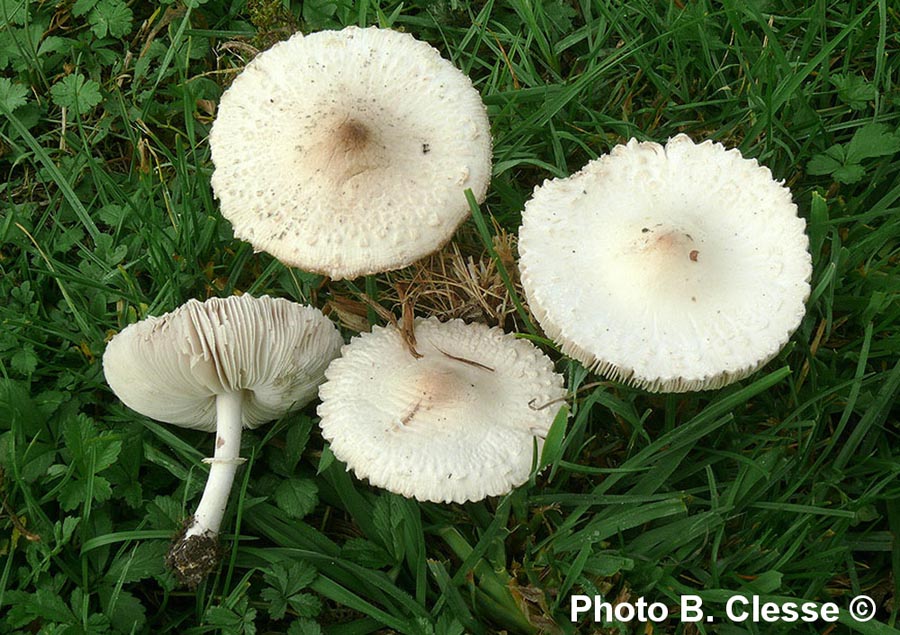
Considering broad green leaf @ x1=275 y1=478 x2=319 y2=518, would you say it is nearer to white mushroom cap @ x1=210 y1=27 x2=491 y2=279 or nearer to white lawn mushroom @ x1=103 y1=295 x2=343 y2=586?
white lawn mushroom @ x1=103 y1=295 x2=343 y2=586

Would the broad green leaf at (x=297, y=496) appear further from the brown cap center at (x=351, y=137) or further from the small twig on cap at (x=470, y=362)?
the brown cap center at (x=351, y=137)

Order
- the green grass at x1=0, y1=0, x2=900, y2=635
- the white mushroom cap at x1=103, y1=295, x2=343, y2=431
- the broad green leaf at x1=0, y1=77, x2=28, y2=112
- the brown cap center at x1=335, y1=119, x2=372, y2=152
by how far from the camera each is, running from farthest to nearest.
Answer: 1. the broad green leaf at x1=0, y1=77, x2=28, y2=112
2. the brown cap center at x1=335, y1=119, x2=372, y2=152
3. the green grass at x1=0, y1=0, x2=900, y2=635
4. the white mushroom cap at x1=103, y1=295, x2=343, y2=431

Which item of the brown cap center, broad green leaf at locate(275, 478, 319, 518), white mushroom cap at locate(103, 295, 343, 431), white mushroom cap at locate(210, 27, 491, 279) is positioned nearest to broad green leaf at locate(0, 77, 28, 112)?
white mushroom cap at locate(210, 27, 491, 279)

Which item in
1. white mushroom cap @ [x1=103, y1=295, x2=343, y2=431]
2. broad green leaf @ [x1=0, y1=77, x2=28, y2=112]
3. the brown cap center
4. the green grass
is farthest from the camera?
broad green leaf @ [x1=0, y1=77, x2=28, y2=112]

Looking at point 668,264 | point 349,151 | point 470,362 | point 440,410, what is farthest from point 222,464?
point 668,264

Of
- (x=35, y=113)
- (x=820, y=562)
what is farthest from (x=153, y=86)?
(x=820, y=562)

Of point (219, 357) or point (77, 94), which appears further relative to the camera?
point (77, 94)

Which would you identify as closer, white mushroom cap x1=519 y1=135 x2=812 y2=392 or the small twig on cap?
white mushroom cap x1=519 y1=135 x2=812 y2=392

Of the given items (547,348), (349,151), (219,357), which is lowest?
(547,348)

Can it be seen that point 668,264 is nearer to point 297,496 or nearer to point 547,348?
point 547,348
